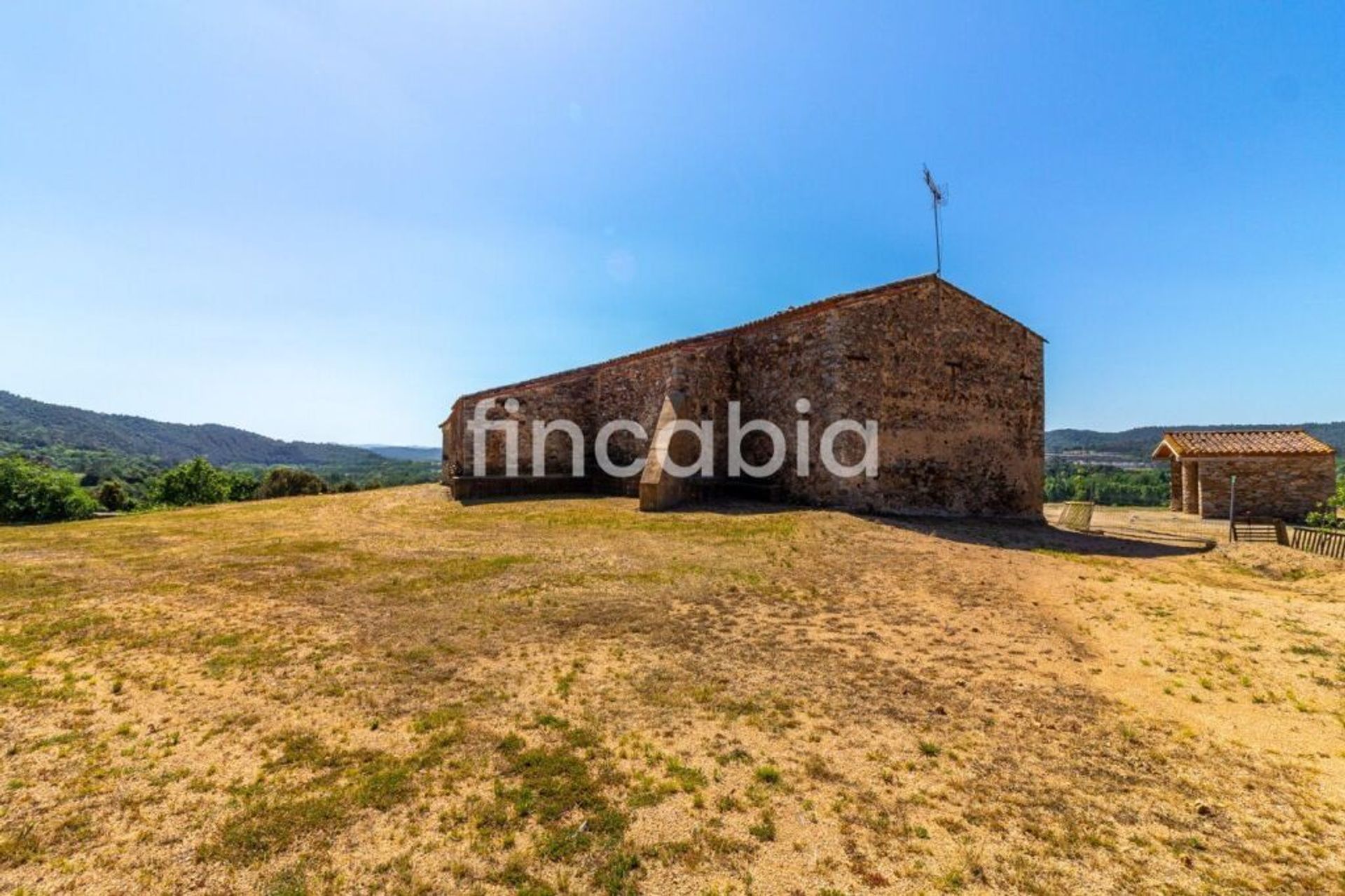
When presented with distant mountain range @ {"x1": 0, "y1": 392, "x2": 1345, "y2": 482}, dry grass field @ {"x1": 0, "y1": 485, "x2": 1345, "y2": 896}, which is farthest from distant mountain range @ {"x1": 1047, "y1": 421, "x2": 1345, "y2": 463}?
dry grass field @ {"x1": 0, "y1": 485, "x2": 1345, "y2": 896}

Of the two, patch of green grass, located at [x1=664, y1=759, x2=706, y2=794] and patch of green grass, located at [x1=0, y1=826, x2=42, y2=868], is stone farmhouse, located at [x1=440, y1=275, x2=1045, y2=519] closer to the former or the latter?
patch of green grass, located at [x1=664, y1=759, x2=706, y2=794]

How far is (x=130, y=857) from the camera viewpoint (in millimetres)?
2617

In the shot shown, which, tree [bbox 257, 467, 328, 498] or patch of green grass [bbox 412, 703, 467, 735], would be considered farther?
tree [bbox 257, 467, 328, 498]

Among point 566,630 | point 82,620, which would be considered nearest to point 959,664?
point 566,630

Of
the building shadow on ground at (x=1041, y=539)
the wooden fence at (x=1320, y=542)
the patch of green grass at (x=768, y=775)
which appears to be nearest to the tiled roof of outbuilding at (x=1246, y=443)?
the wooden fence at (x=1320, y=542)

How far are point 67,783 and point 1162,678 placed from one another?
8.25 metres

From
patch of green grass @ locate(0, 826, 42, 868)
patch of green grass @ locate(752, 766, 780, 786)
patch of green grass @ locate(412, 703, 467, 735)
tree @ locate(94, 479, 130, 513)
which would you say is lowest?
tree @ locate(94, 479, 130, 513)

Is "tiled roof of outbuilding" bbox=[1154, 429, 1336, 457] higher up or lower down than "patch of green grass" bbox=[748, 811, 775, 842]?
higher up

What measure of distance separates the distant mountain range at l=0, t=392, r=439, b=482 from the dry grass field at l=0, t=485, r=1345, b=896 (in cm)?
9014

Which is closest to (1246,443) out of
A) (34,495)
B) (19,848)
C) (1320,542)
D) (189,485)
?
(1320,542)

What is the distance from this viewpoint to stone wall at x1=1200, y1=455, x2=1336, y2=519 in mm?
19656

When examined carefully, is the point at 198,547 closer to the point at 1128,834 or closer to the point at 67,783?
the point at 67,783

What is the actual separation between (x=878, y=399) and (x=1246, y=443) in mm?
18790

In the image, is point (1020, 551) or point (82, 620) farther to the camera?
point (1020, 551)
